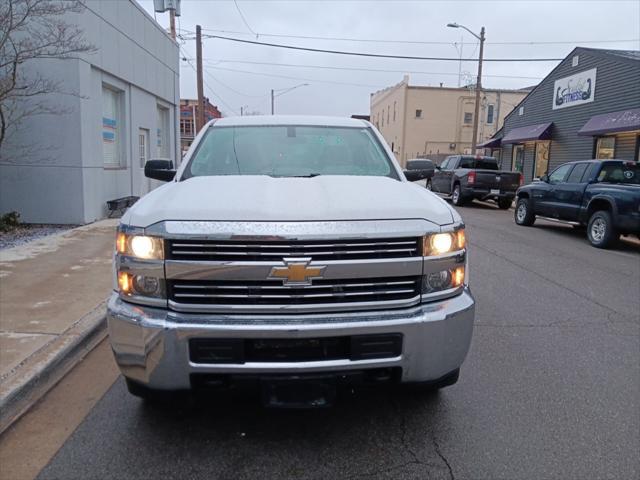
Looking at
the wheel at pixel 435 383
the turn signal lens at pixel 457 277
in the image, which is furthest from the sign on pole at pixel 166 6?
the wheel at pixel 435 383

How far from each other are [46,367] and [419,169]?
3.59 metres

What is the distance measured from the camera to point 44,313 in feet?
16.4

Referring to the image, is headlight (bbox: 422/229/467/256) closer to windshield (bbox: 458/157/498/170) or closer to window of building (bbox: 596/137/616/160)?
windshield (bbox: 458/157/498/170)

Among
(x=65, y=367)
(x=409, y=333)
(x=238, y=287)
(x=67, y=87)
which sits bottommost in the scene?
(x=65, y=367)

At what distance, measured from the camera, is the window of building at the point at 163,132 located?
18.2m

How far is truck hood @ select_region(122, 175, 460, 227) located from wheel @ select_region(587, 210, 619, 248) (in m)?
8.41

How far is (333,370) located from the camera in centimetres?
263

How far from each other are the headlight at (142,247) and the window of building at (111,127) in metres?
10.8

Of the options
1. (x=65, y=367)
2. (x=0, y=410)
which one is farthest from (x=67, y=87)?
(x=0, y=410)

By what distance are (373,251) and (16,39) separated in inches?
407

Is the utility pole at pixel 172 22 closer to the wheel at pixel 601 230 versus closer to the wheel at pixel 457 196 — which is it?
the wheel at pixel 457 196

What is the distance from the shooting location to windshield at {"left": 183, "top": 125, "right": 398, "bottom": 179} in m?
4.00

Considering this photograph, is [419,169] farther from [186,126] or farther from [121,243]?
[186,126]

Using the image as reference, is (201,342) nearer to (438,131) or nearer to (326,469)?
(326,469)
